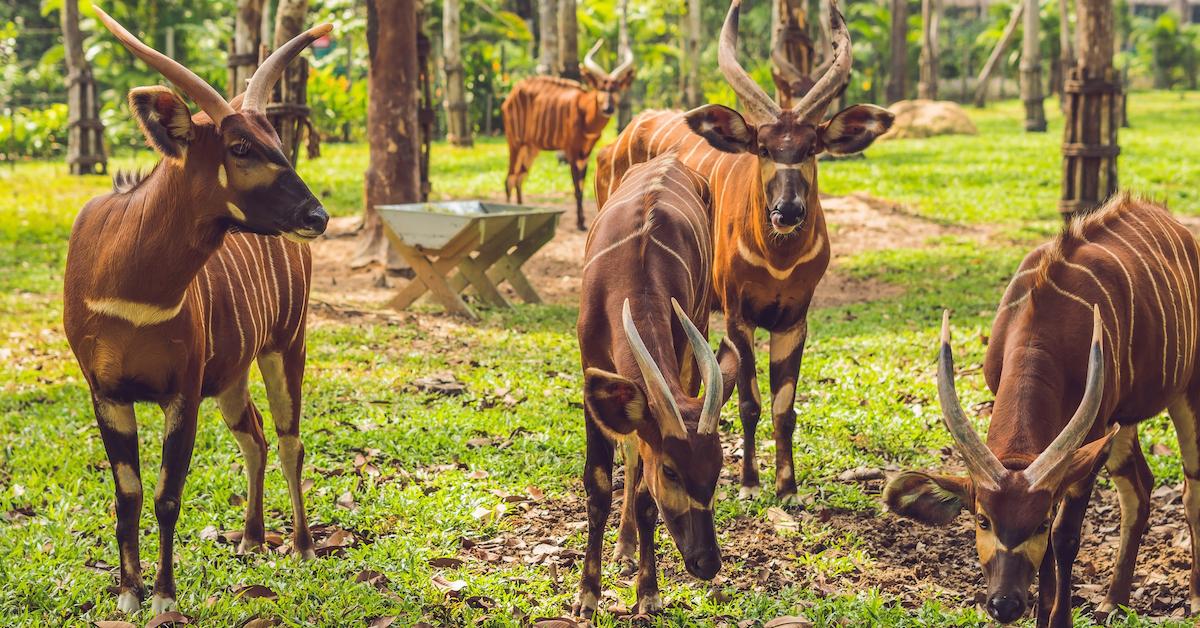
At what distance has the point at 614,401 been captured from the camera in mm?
4254

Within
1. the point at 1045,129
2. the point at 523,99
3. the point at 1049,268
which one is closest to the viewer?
the point at 1049,268

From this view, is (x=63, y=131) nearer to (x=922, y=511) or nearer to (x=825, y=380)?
(x=825, y=380)

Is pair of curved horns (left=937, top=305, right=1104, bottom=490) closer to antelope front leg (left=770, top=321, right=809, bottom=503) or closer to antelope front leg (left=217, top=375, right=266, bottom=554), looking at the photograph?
antelope front leg (left=770, top=321, right=809, bottom=503)

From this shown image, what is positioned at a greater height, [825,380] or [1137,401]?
[1137,401]

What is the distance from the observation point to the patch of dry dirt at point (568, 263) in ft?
35.4

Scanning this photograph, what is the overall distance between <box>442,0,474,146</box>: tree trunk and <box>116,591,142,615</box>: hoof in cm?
1811

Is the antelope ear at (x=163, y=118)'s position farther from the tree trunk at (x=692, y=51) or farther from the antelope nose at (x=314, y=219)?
the tree trunk at (x=692, y=51)

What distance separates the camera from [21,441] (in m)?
6.67

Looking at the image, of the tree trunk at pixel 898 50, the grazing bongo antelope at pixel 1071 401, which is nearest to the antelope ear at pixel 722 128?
the grazing bongo antelope at pixel 1071 401

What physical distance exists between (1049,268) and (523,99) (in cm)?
1231

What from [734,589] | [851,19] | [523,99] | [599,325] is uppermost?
[851,19]

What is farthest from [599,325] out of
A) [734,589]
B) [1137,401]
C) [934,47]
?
[934,47]

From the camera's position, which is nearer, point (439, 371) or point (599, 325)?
point (599, 325)

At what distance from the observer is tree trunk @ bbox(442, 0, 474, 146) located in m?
21.8
